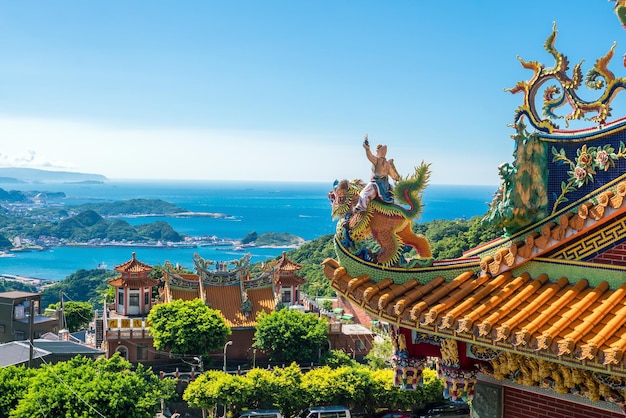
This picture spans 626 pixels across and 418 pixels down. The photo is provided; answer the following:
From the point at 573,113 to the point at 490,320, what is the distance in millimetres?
2844

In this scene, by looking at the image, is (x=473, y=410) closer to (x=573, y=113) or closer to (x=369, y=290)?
(x=369, y=290)

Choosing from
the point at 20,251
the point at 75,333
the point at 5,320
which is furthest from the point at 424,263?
the point at 20,251

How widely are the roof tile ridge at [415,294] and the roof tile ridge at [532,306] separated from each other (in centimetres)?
115

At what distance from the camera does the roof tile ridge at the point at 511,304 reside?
6.93m

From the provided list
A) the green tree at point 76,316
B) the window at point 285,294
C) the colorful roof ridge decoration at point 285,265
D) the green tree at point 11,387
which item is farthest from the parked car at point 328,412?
the green tree at point 76,316

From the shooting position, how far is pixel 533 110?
8.23 metres

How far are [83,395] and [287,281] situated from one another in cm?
2084

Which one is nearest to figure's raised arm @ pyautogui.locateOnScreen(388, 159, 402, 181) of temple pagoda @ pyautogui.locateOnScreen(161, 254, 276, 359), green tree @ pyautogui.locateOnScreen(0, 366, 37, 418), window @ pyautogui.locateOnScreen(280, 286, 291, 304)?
green tree @ pyautogui.locateOnScreen(0, 366, 37, 418)

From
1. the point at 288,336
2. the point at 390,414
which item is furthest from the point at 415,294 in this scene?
the point at 288,336

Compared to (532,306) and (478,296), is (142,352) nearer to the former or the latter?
(478,296)

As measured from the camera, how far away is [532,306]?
23.6 ft

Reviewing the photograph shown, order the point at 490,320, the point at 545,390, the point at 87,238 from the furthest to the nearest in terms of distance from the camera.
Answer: the point at 87,238 < the point at 545,390 < the point at 490,320

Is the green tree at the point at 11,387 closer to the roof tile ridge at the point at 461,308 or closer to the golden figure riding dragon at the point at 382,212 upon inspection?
the golden figure riding dragon at the point at 382,212

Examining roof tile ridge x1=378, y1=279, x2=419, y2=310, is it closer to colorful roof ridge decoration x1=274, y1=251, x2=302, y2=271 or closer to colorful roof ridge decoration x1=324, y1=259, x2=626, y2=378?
colorful roof ridge decoration x1=324, y1=259, x2=626, y2=378
